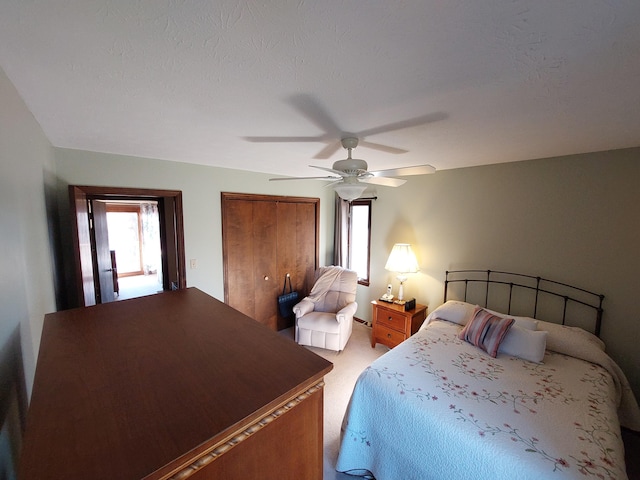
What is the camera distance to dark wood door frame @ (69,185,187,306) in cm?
211

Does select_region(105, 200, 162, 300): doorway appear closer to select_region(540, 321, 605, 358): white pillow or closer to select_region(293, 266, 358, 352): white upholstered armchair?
select_region(293, 266, 358, 352): white upholstered armchair

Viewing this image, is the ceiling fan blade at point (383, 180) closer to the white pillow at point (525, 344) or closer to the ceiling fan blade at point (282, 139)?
the ceiling fan blade at point (282, 139)

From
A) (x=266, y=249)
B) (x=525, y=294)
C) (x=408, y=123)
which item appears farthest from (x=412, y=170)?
(x=266, y=249)

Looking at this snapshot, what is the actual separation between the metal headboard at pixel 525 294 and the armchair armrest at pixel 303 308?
1.72 meters

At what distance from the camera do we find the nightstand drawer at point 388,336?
3.19 m

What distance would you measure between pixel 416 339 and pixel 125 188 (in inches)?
121

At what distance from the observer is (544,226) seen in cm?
252

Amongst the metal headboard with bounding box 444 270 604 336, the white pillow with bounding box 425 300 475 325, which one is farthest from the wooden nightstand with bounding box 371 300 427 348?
the metal headboard with bounding box 444 270 604 336

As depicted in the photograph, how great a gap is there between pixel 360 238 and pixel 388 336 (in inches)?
61.0

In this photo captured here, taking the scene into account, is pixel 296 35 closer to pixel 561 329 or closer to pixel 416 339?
pixel 416 339

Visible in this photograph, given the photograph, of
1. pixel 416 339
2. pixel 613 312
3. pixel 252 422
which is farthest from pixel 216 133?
pixel 613 312

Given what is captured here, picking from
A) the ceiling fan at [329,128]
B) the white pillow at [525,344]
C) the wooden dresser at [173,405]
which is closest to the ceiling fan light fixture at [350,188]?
the ceiling fan at [329,128]

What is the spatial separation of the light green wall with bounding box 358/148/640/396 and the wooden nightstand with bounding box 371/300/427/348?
1.07ft

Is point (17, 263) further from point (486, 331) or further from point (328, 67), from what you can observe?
point (486, 331)
